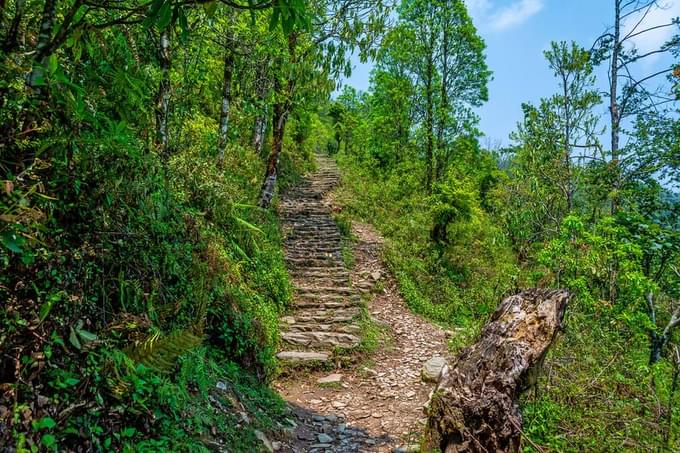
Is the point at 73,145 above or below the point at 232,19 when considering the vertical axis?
below

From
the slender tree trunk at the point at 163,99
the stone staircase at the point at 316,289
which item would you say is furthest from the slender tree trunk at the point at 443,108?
the slender tree trunk at the point at 163,99

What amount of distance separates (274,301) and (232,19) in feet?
16.7

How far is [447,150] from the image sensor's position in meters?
17.2

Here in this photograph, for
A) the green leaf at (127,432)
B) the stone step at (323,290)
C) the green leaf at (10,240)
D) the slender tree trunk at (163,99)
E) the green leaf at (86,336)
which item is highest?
the slender tree trunk at (163,99)

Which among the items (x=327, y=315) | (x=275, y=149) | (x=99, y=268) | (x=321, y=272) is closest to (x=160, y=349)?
(x=99, y=268)

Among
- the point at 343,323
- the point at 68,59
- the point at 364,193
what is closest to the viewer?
the point at 68,59

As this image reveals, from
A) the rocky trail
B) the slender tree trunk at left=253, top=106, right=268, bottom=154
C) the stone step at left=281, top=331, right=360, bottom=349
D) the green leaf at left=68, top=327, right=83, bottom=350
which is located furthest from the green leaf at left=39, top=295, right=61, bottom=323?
the slender tree trunk at left=253, top=106, right=268, bottom=154

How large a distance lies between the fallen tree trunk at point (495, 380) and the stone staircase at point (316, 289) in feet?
9.00

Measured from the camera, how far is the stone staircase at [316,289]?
6500 mm

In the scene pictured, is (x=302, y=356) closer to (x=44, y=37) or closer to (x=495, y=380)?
(x=495, y=380)

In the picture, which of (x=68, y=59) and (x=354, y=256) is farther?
(x=354, y=256)

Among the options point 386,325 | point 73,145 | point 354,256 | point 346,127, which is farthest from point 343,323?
point 346,127

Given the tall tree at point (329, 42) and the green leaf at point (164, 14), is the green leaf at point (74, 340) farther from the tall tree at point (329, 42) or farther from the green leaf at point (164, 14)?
the tall tree at point (329, 42)

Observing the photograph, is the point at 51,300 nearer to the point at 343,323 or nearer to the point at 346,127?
the point at 343,323
